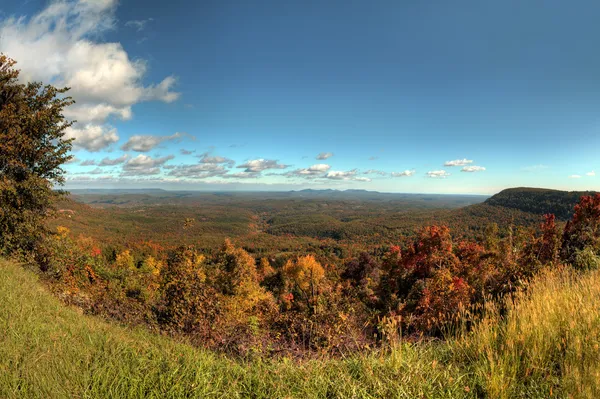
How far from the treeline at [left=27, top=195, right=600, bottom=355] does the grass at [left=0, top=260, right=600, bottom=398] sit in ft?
1.99

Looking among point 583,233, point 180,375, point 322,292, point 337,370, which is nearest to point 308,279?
point 322,292

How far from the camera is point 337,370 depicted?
8.74 ft

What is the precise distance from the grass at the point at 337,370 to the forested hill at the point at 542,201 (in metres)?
93.1

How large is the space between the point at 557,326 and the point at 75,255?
1668 centimetres

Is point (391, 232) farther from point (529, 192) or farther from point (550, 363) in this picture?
point (550, 363)

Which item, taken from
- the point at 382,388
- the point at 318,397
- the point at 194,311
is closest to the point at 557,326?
the point at 382,388

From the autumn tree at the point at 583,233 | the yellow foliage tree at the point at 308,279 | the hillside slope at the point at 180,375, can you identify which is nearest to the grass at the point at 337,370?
the hillside slope at the point at 180,375

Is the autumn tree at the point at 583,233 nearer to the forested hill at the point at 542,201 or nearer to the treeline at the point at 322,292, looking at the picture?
the treeline at the point at 322,292

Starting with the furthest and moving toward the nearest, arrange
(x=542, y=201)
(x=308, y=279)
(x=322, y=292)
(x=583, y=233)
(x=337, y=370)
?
(x=542, y=201) < (x=308, y=279) < (x=583, y=233) < (x=322, y=292) < (x=337, y=370)

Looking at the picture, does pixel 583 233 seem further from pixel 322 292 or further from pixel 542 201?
pixel 542 201

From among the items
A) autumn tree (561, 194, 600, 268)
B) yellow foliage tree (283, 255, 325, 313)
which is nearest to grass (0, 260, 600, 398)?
yellow foliage tree (283, 255, 325, 313)

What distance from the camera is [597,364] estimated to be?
2.20 m

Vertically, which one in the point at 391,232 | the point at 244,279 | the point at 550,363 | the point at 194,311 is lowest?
the point at 391,232

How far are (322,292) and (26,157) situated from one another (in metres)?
12.8
